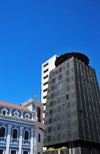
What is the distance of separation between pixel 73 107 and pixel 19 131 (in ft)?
77.0

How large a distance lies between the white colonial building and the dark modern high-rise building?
603 inches

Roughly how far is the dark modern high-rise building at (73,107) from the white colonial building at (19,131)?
15325 mm

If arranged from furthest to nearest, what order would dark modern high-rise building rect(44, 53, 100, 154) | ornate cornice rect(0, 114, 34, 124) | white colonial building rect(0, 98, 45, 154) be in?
dark modern high-rise building rect(44, 53, 100, 154) < ornate cornice rect(0, 114, 34, 124) < white colonial building rect(0, 98, 45, 154)

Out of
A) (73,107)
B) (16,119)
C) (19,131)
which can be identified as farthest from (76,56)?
(19,131)

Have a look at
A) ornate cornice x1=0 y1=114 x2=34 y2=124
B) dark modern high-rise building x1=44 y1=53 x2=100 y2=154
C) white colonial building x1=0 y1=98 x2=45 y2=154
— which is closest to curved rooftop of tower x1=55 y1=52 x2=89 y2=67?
dark modern high-rise building x1=44 y1=53 x2=100 y2=154

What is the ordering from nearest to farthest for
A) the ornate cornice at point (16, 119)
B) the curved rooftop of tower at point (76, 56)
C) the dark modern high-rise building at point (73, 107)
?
the ornate cornice at point (16, 119) → the dark modern high-rise building at point (73, 107) → the curved rooftop of tower at point (76, 56)

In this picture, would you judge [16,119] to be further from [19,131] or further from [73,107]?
[73,107]

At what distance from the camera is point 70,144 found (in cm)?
5300

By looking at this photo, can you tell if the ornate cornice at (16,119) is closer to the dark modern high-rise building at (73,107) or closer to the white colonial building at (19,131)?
the white colonial building at (19,131)

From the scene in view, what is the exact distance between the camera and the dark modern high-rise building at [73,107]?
53.0 m

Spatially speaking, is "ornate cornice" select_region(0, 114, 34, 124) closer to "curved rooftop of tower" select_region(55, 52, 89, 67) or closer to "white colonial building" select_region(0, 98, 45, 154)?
"white colonial building" select_region(0, 98, 45, 154)

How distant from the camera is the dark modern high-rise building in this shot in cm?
5297

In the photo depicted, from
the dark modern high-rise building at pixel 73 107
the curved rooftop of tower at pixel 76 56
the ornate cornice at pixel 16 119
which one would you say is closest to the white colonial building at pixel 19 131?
the ornate cornice at pixel 16 119

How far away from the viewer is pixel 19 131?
38.4m
